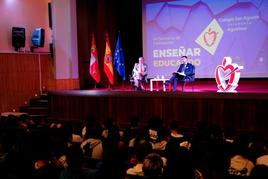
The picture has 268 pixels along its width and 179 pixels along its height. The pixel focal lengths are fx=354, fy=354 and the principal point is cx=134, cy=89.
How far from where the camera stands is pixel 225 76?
305 inches

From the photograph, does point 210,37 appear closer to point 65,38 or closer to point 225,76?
point 225,76

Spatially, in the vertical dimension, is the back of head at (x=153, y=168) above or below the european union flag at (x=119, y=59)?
below

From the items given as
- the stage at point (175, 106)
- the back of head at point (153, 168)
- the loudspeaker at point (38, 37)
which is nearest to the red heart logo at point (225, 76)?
the stage at point (175, 106)

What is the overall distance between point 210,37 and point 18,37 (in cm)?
550

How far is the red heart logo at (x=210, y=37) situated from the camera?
978 cm

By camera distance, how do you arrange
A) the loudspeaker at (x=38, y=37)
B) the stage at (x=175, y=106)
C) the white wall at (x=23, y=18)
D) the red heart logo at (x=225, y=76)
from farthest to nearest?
1. the loudspeaker at (x=38, y=37)
2. the white wall at (x=23, y=18)
3. the red heart logo at (x=225, y=76)
4. the stage at (x=175, y=106)

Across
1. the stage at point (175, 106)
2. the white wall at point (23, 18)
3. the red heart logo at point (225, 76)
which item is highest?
the white wall at point (23, 18)

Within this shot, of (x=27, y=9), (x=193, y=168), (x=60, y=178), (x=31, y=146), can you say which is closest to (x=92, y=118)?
(x=31, y=146)

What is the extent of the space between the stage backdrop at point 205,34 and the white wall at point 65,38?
2216mm

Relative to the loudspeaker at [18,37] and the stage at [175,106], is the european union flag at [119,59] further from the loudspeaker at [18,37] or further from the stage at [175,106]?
the loudspeaker at [18,37]

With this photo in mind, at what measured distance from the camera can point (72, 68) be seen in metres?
10.5

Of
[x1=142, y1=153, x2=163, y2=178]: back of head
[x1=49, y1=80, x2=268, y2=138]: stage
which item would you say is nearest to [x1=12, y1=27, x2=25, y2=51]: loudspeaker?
[x1=49, y1=80, x2=268, y2=138]: stage

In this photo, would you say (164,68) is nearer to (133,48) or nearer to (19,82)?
(133,48)

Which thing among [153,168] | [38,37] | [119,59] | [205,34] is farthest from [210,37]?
[153,168]
